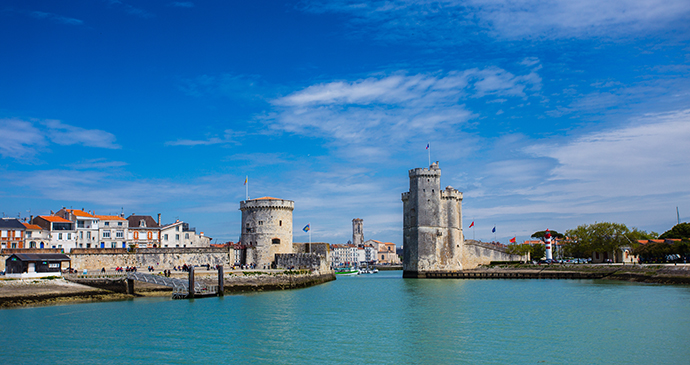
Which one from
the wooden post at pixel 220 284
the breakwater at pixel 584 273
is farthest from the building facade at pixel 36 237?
the breakwater at pixel 584 273

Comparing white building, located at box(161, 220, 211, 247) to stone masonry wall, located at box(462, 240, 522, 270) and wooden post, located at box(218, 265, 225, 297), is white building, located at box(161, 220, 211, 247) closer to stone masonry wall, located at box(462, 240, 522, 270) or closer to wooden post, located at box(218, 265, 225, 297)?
wooden post, located at box(218, 265, 225, 297)

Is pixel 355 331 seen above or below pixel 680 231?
below

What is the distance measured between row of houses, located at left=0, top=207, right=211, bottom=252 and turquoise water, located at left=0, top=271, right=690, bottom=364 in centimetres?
2822

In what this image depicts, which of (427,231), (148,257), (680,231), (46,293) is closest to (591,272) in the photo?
(427,231)

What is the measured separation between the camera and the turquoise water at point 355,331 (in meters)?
19.8

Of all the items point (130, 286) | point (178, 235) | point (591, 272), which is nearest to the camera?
point (130, 286)

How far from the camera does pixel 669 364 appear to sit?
18125 millimetres

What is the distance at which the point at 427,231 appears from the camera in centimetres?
6906

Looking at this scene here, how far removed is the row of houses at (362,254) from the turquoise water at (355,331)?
130 metres

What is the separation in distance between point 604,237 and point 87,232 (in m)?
64.0

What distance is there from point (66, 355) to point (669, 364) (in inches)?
870

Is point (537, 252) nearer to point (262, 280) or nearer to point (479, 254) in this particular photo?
point (479, 254)

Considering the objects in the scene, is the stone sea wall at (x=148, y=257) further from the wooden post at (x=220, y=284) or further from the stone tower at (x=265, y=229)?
the wooden post at (x=220, y=284)

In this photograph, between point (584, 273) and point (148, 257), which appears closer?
point (148, 257)
